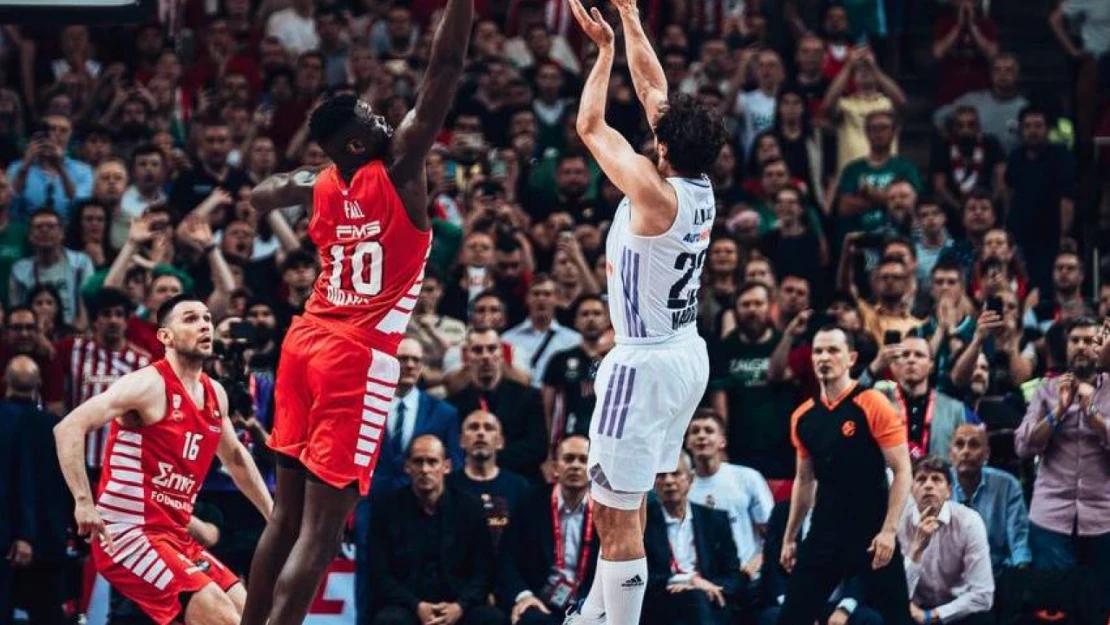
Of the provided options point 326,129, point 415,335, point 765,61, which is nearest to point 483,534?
point 415,335

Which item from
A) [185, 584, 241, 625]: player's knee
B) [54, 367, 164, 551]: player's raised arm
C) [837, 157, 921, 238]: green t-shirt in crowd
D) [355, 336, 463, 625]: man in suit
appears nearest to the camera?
[54, 367, 164, 551]: player's raised arm

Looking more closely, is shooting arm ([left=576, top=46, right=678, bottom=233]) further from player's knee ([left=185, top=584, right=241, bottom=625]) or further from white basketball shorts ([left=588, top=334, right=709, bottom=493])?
player's knee ([left=185, top=584, right=241, bottom=625])

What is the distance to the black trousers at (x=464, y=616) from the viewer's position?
503 inches

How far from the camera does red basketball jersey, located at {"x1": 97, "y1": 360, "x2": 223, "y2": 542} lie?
9.95m

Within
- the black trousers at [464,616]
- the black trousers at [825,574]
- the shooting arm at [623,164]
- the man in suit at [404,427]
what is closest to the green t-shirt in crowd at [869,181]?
the man in suit at [404,427]

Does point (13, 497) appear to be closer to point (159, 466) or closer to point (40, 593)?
point (40, 593)

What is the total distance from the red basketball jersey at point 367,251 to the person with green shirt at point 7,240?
22.6ft

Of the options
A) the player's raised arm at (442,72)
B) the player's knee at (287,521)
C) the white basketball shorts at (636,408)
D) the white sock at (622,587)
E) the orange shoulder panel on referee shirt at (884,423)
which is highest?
the player's raised arm at (442,72)

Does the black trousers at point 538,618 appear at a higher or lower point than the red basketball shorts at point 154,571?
lower

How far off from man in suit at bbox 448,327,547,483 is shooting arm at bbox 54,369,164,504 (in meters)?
4.12

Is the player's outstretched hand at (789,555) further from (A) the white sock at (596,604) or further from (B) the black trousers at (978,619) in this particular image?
(A) the white sock at (596,604)

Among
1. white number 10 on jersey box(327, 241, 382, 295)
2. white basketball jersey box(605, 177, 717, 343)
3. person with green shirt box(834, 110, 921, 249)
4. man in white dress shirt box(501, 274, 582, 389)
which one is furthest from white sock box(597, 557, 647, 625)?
person with green shirt box(834, 110, 921, 249)

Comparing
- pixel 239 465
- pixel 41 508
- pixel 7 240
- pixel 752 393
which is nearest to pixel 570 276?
pixel 752 393

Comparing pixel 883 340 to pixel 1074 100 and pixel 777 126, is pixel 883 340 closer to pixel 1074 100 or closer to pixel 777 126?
pixel 777 126
